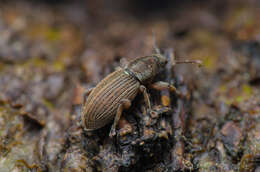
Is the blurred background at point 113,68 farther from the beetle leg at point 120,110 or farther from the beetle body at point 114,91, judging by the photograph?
the beetle body at point 114,91

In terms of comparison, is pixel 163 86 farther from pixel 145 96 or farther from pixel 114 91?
pixel 114 91

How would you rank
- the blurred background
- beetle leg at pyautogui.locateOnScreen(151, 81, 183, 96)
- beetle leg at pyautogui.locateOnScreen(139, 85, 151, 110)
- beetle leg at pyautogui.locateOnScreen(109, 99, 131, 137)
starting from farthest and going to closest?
beetle leg at pyautogui.locateOnScreen(151, 81, 183, 96), beetle leg at pyautogui.locateOnScreen(139, 85, 151, 110), the blurred background, beetle leg at pyautogui.locateOnScreen(109, 99, 131, 137)

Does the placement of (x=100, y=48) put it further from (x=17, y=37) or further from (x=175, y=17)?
(x=175, y=17)

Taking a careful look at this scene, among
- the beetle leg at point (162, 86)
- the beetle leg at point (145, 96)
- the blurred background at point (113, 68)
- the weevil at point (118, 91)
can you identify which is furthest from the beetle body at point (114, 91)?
the blurred background at point (113, 68)

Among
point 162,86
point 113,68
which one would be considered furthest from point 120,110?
point 113,68

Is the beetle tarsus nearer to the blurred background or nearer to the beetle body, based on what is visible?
the beetle body

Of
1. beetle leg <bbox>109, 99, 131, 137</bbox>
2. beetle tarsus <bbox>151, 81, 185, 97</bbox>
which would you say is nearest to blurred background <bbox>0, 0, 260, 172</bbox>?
beetle leg <bbox>109, 99, 131, 137</bbox>

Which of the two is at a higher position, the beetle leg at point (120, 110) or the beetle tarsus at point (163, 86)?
the beetle tarsus at point (163, 86)
